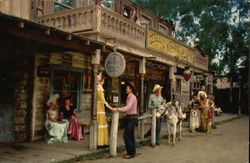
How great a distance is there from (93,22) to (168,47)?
603 centimetres

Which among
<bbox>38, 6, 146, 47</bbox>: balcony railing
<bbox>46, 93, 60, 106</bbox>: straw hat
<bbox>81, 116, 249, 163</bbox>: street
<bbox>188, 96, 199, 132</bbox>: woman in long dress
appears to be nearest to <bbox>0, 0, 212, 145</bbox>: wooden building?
<bbox>38, 6, 146, 47</bbox>: balcony railing

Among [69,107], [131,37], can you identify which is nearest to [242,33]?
[131,37]

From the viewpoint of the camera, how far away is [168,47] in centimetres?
1460

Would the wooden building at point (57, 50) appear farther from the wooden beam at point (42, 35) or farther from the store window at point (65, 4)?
the store window at point (65, 4)

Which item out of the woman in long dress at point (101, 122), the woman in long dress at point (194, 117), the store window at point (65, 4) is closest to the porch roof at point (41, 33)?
the woman in long dress at point (101, 122)

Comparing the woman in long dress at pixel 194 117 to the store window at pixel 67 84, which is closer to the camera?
the store window at pixel 67 84

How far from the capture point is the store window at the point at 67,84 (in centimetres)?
1074

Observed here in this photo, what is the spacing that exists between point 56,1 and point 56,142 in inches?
236

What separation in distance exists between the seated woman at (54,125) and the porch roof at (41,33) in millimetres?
2424

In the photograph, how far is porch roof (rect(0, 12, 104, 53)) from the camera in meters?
6.16

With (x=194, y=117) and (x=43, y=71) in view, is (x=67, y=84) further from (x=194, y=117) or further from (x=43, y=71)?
(x=194, y=117)

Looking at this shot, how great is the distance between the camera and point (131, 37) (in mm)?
11469

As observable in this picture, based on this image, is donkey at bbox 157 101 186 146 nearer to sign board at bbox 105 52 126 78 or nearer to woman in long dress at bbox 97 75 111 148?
sign board at bbox 105 52 126 78

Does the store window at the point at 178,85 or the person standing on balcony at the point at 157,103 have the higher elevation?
the store window at the point at 178,85
